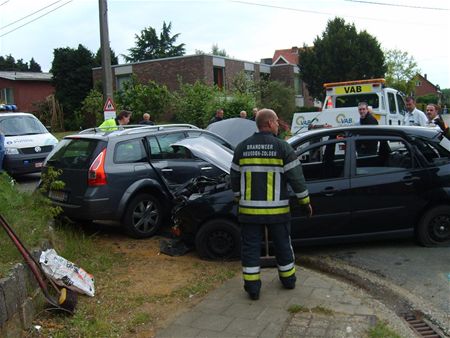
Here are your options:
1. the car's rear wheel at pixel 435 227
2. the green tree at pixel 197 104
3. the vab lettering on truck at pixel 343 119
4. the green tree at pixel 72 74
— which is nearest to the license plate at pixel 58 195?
the car's rear wheel at pixel 435 227

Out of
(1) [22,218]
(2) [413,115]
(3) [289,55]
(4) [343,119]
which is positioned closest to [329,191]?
(1) [22,218]

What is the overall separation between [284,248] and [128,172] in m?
2.95

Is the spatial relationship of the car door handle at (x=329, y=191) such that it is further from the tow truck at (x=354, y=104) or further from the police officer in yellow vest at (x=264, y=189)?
the tow truck at (x=354, y=104)

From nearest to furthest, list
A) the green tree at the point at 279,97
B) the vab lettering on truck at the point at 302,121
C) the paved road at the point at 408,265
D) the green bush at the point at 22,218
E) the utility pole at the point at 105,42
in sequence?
the green bush at the point at 22,218 → the paved road at the point at 408,265 → the vab lettering on truck at the point at 302,121 → the utility pole at the point at 105,42 → the green tree at the point at 279,97

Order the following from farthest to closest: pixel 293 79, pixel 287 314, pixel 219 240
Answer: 1. pixel 293 79
2. pixel 219 240
3. pixel 287 314

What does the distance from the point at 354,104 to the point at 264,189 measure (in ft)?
39.1

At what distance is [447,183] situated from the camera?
6.13 meters

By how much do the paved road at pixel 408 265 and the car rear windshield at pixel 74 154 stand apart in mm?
3059

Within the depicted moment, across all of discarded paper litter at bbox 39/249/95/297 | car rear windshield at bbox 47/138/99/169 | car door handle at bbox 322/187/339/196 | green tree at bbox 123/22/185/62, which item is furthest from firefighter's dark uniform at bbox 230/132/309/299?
green tree at bbox 123/22/185/62

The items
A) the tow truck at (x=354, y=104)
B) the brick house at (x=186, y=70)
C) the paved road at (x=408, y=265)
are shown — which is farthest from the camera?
the brick house at (x=186, y=70)

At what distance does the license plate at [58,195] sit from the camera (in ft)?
22.9

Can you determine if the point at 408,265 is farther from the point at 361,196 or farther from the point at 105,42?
the point at 105,42

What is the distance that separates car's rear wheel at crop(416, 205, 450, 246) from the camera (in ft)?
20.2

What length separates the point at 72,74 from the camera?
35.5 meters
